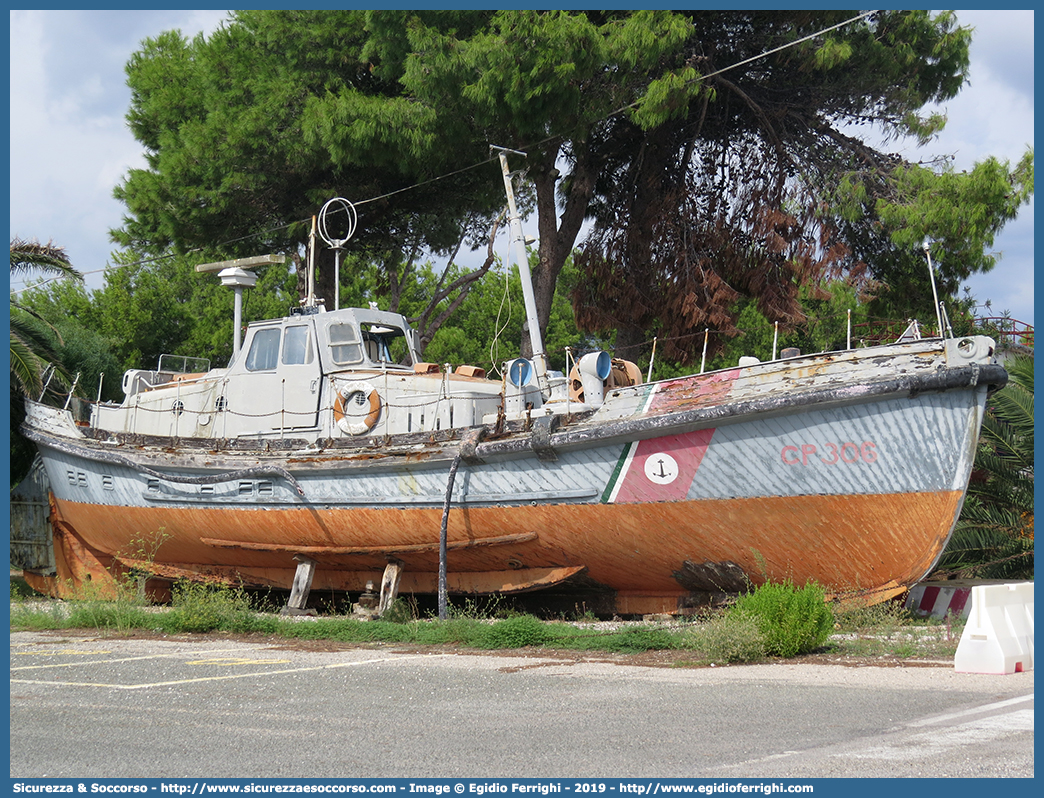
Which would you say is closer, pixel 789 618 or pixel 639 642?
pixel 789 618

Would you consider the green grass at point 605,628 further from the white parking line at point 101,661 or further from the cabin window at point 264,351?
the cabin window at point 264,351

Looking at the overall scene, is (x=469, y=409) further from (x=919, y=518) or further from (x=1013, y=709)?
(x=1013, y=709)

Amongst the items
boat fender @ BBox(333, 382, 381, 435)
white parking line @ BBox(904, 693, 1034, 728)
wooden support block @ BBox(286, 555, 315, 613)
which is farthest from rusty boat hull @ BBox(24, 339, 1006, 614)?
white parking line @ BBox(904, 693, 1034, 728)

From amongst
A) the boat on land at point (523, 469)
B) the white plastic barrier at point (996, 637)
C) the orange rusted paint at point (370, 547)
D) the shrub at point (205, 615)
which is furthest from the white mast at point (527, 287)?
the white plastic barrier at point (996, 637)

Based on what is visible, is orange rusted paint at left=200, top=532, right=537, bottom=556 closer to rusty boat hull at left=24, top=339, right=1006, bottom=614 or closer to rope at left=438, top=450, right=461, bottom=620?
rusty boat hull at left=24, top=339, right=1006, bottom=614

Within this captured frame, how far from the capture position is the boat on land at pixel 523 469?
10.9 m

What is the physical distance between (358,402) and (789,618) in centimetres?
720

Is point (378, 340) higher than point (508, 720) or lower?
higher

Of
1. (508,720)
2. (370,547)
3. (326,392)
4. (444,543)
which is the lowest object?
(508,720)

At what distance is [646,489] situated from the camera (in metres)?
11.8

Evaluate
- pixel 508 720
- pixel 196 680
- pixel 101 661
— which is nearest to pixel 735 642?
pixel 508 720

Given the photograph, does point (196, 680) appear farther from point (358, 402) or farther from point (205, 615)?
point (358, 402)

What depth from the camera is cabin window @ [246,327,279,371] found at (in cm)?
1545

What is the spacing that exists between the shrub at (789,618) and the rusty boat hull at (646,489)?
6.24 feet
